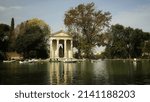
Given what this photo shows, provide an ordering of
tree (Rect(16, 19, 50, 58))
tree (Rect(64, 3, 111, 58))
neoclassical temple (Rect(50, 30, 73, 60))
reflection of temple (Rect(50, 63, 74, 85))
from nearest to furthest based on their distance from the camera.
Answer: reflection of temple (Rect(50, 63, 74, 85)) → tree (Rect(64, 3, 111, 58)) → tree (Rect(16, 19, 50, 58)) → neoclassical temple (Rect(50, 30, 73, 60))

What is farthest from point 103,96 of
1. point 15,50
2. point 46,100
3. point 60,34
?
point 60,34

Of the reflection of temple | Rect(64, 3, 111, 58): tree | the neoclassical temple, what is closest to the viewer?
the reflection of temple

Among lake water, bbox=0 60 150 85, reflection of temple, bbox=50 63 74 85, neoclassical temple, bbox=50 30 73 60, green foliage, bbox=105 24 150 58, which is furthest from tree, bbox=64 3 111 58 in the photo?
neoclassical temple, bbox=50 30 73 60

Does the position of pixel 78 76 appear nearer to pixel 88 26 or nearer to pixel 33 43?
pixel 88 26

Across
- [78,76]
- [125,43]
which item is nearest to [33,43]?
[125,43]

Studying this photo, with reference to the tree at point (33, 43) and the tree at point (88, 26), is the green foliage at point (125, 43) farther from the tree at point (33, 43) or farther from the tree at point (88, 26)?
the tree at point (33, 43)

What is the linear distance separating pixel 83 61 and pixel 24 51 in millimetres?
8529

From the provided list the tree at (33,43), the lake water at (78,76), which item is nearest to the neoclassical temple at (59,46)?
the tree at (33,43)

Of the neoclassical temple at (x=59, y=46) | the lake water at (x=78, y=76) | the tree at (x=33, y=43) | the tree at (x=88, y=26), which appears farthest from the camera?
the neoclassical temple at (x=59, y=46)

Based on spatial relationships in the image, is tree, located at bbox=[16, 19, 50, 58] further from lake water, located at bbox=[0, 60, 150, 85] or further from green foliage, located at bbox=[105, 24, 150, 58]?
green foliage, located at bbox=[105, 24, 150, 58]

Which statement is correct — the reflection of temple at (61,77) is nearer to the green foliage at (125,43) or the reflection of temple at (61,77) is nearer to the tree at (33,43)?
the green foliage at (125,43)

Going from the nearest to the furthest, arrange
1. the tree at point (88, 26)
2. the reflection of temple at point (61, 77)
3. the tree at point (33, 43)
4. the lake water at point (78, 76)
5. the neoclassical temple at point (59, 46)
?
the lake water at point (78, 76) → the reflection of temple at point (61, 77) → the tree at point (88, 26) → the tree at point (33, 43) → the neoclassical temple at point (59, 46)

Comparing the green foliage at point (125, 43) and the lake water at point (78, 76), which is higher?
the green foliage at point (125, 43)

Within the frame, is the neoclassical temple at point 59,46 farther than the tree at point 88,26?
Yes
